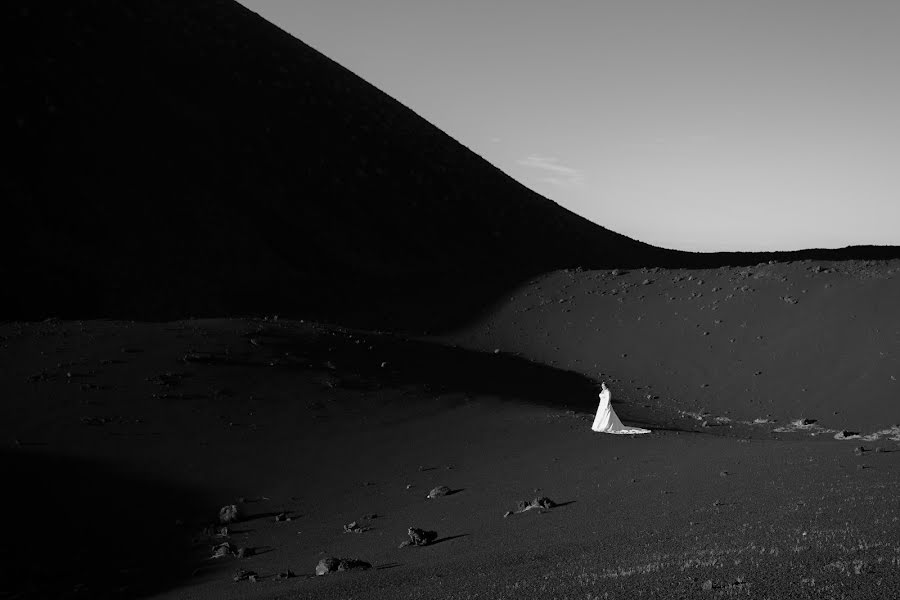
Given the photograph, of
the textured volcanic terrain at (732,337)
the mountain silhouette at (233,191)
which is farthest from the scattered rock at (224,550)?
the mountain silhouette at (233,191)

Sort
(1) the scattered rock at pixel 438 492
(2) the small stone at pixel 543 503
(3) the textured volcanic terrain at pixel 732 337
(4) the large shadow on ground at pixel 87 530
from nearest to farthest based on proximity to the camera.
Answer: (4) the large shadow on ground at pixel 87 530
(2) the small stone at pixel 543 503
(1) the scattered rock at pixel 438 492
(3) the textured volcanic terrain at pixel 732 337

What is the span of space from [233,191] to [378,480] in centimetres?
3384

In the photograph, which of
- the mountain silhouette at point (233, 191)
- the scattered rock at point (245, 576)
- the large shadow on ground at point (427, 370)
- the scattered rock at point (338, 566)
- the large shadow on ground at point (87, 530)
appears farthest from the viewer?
the mountain silhouette at point (233, 191)

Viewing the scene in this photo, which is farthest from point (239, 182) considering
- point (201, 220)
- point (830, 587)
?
point (830, 587)

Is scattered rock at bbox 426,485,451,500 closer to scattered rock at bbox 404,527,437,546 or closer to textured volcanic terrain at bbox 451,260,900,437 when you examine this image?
scattered rock at bbox 404,527,437,546

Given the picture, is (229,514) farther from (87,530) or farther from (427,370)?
(427,370)

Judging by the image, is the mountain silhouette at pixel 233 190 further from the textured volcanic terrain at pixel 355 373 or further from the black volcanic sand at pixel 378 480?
the black volcanic sand at pixel 378 480

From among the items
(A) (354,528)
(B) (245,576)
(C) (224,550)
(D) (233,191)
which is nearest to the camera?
(B) (245,576)

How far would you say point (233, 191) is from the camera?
47188 millimetres

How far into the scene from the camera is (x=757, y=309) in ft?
103

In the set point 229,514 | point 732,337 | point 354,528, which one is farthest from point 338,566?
point 732,337

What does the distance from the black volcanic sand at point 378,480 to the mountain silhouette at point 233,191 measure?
41.0 feet

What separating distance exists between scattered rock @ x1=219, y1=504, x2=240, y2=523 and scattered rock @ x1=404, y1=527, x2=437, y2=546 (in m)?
4.34

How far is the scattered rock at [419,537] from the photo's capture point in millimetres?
12664
